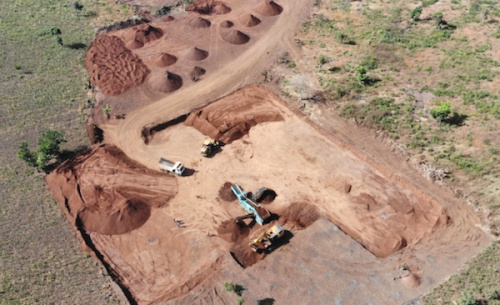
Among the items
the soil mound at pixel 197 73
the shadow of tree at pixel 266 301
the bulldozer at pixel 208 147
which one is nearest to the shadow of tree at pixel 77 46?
the soil mound at pixel 197 73

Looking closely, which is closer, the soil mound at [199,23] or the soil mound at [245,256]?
the soil mound at [245,256]

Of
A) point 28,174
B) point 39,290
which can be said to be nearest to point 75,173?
point 28,174

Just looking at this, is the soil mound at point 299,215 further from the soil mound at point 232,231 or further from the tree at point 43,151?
the tree at point 43,151

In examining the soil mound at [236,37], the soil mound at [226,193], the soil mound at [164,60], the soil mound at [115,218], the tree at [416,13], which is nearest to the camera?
the soil mound at [115,218]

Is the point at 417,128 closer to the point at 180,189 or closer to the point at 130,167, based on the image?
the point at 180,189

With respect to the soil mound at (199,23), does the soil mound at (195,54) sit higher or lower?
lower

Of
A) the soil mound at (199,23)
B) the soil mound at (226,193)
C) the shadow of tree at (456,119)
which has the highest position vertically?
the shadow of tree at (456,119)

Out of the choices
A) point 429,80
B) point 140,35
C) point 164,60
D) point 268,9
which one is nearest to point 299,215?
point 429,80

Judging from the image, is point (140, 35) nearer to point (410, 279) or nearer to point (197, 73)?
point (197, 73)
